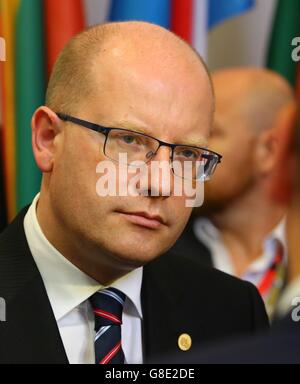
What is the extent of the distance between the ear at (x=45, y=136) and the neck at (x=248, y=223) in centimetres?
112

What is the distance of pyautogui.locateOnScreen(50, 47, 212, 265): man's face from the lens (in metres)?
1.24

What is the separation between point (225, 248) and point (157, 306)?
0.93 meters

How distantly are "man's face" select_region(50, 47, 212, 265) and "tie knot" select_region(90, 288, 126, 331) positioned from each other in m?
0.10

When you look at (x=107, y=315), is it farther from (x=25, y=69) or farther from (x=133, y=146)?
(x=25, y=69)

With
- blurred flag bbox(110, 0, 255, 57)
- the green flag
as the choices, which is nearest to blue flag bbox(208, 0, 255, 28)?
blurred flag bbox(110, 0, 255, 57)

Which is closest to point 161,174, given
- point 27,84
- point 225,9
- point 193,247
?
point 193,247

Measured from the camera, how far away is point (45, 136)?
134cm

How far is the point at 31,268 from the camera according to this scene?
1285 millimetres

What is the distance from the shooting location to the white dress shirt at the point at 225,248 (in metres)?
2.21

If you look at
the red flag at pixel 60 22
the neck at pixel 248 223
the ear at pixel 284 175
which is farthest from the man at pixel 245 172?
the ear at pixel 284 175

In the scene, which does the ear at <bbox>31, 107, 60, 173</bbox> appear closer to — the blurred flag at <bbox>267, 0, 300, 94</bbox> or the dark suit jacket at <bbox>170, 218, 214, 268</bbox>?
the dark suit jacket at <bbox>170, 218, 214, 268</bbox>

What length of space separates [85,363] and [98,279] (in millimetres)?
165

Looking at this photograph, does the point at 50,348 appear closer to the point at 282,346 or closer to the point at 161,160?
the point at 161,160

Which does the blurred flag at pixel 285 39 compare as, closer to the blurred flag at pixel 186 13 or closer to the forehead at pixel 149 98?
the blurred flag at pixel 186 13
